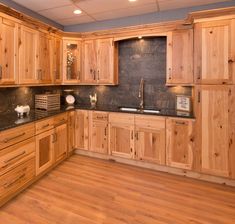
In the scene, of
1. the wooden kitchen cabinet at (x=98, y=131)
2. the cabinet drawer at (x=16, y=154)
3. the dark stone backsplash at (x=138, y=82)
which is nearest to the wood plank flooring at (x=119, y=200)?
the cabinet drawer at (x=16, y=154)

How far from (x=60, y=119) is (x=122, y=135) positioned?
111 centimetres

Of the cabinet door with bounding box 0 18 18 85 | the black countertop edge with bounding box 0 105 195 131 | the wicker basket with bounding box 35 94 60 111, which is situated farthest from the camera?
the wicker basket with bounding box 35 94 60 111

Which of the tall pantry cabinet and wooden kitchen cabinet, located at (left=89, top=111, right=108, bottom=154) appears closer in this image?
the tall pantry cabinet

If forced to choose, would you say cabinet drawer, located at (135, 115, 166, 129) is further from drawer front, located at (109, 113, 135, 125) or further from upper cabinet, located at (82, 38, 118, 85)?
upper cabinet, located at (82, 38, 118, 85)

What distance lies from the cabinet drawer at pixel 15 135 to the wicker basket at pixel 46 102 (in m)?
0.90

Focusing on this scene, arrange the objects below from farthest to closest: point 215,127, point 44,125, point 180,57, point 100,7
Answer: point 100,7 → point 180,57 → point 44,125 → point 215,127

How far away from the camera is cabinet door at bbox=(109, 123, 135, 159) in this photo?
342 cm

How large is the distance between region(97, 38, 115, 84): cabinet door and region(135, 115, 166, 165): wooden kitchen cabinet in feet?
3.39

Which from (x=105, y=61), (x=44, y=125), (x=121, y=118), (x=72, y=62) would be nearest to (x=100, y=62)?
(x=105, y=61)

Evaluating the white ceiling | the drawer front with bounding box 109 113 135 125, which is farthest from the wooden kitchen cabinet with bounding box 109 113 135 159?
the white ceiling

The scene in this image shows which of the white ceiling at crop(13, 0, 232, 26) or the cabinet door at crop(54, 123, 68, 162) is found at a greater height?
the white ceiling at crop(13, 0, 232, 26)

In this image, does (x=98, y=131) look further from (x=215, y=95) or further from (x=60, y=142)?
(x=215, y=95)

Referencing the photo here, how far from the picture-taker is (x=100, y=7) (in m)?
3.35

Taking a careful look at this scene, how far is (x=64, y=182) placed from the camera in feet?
9.34
